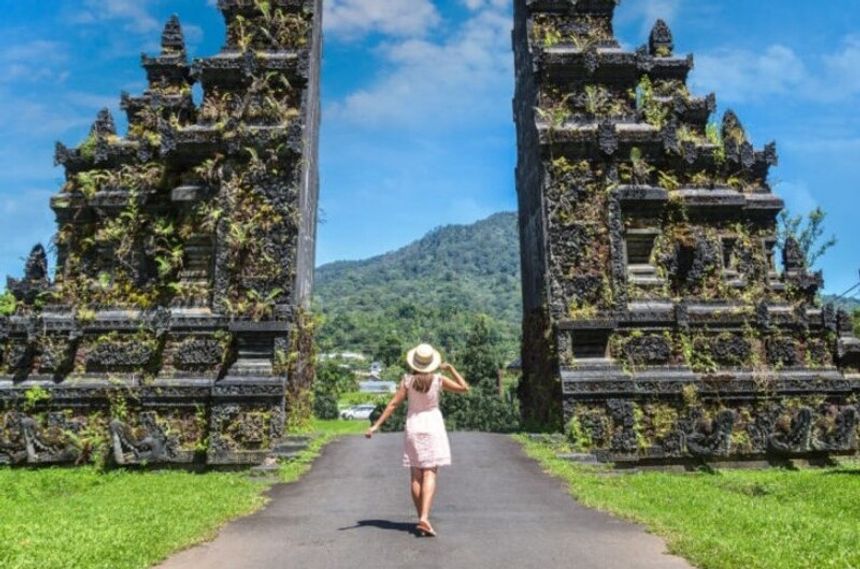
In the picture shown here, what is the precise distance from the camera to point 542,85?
50.8 ft

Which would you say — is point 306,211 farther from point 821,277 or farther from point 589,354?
point 821,277

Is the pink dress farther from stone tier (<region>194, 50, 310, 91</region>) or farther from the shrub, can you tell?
the shrub

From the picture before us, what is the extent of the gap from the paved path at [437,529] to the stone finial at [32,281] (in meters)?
8.59

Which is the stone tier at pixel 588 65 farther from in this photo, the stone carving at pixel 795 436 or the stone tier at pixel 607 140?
the stone carving at pixel 795 436

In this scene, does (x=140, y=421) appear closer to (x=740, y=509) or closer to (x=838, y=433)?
(x=740, y=509)

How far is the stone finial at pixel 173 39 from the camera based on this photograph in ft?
66.1

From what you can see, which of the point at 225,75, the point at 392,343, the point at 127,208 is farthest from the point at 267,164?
the point at 392,343

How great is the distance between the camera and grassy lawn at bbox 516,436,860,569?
19.7ft

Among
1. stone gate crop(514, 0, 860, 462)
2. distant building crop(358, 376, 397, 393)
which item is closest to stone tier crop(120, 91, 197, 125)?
stone gate crop(514, 0, 860, 462)

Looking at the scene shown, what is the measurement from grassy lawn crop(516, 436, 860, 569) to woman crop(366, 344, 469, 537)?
2.39 meters

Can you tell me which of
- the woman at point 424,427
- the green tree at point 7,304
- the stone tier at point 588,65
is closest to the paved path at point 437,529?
the woman at point 424,427

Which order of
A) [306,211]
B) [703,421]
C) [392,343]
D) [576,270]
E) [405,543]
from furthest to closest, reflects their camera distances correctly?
[392,343]
[306,211]
[576,270]
[703,421]
[405,543]

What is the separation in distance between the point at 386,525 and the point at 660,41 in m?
20.1

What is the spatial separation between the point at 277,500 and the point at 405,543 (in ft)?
10.6
